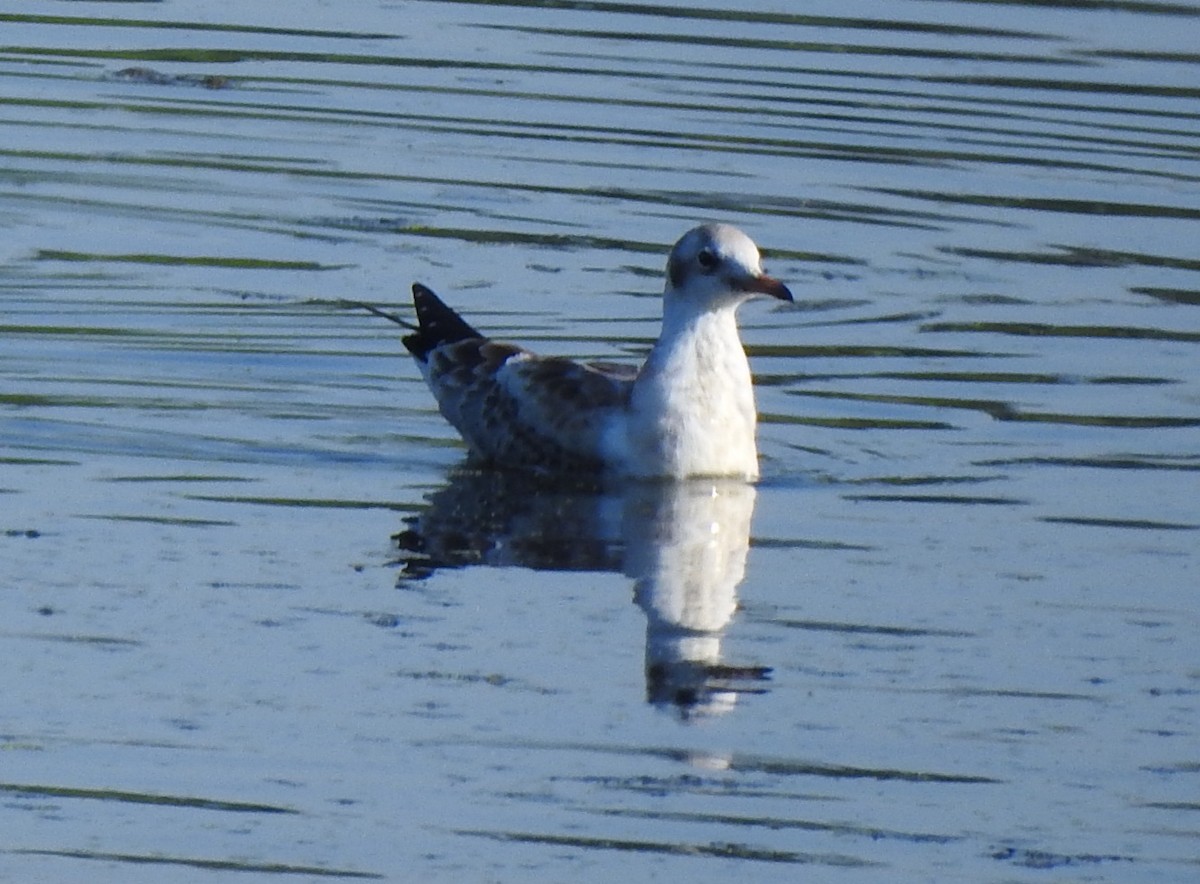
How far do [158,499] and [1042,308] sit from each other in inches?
194

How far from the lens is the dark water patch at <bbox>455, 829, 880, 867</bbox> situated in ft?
23.2

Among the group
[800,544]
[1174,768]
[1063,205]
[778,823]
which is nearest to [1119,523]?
[800,544]

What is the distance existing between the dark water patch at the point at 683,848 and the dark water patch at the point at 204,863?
0.35 meters

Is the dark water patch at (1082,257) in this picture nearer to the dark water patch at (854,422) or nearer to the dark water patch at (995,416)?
the dark water patch at (995,416)

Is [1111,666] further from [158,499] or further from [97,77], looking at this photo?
[97,77]

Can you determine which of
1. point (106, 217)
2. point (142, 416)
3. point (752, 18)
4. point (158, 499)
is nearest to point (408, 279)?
point (106, 217)

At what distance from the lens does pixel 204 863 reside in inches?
273

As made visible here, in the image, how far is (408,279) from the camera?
1403 cm

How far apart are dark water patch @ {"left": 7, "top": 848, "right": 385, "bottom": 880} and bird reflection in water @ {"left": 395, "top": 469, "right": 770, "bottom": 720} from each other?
1415 mm

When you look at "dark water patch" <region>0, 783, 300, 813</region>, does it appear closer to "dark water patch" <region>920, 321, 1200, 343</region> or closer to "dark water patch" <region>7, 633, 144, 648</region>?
"dark water patch" <region>7, 633, 144, 648</region>

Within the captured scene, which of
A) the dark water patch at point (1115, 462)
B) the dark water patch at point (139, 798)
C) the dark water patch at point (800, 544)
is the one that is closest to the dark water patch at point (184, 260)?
the dark water patch at point (1115, 462)

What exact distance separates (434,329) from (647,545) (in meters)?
2.41

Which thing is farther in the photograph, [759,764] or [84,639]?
[84,639]

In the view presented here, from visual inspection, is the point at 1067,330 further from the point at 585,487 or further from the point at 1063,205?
the point at 585,487
